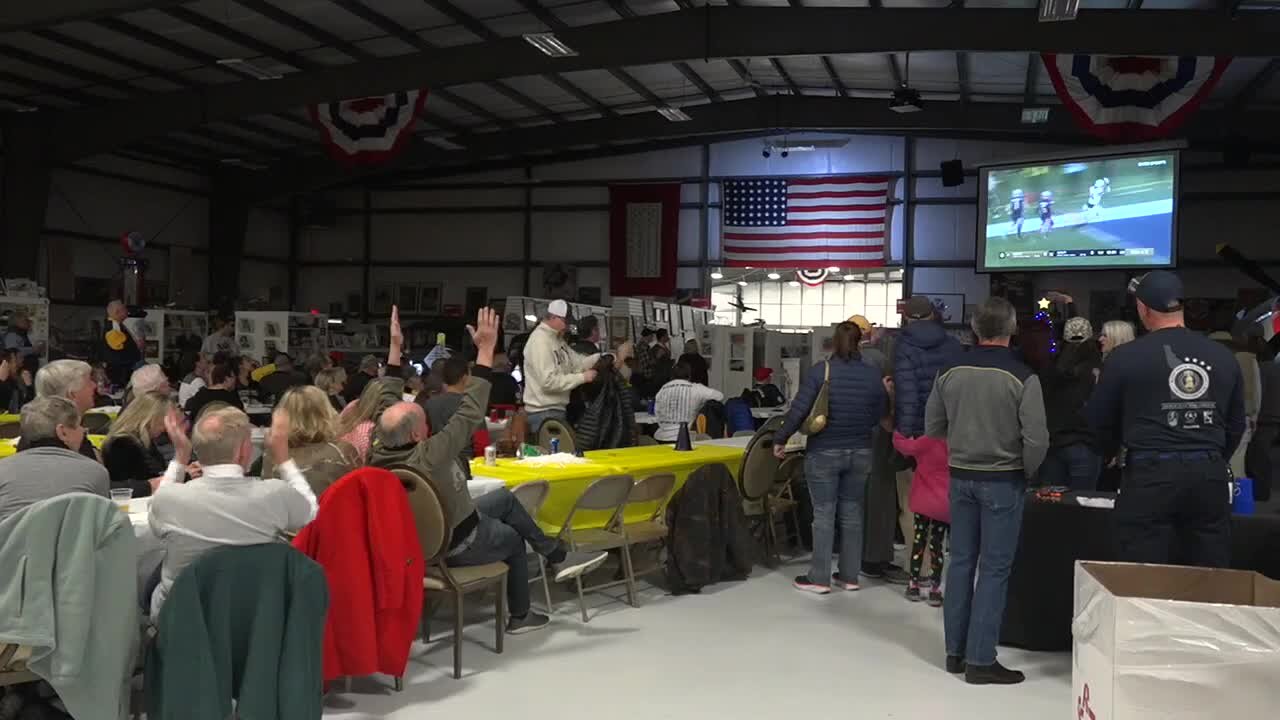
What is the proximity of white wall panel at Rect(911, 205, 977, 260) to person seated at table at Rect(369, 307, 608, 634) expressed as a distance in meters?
14.5

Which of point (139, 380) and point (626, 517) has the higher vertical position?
point (139, 380)

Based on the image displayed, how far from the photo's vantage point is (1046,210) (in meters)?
14.0

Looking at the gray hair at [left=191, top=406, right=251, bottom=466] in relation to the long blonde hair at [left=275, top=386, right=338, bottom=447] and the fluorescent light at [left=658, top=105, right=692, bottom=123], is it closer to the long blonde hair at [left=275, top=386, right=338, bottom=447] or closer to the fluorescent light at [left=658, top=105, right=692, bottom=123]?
the long blonde hair at [left=275, top=386, right=338, bottom=447]

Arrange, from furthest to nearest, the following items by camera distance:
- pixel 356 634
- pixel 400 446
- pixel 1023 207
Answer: pixel 1023 207 < pixel 400 446 < pixel 356 634

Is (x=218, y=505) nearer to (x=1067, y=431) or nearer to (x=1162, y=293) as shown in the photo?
(x=1162, y=293)

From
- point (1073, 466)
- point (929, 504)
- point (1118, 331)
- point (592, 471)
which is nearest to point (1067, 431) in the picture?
point (1073, 466)

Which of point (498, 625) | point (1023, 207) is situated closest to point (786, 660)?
point (498, 625)

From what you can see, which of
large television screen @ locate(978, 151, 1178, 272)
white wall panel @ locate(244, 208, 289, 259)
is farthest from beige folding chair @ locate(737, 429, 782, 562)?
white wall panel @ locate(244, 208, 289, 259)

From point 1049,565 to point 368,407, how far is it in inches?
120

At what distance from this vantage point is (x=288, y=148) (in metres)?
19.2

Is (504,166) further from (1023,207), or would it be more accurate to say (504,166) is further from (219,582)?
(219,582)

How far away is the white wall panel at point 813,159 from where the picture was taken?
19.0 m

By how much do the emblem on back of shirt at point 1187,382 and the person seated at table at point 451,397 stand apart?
2613 millimetres

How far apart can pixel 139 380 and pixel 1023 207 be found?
1139 centimetres
